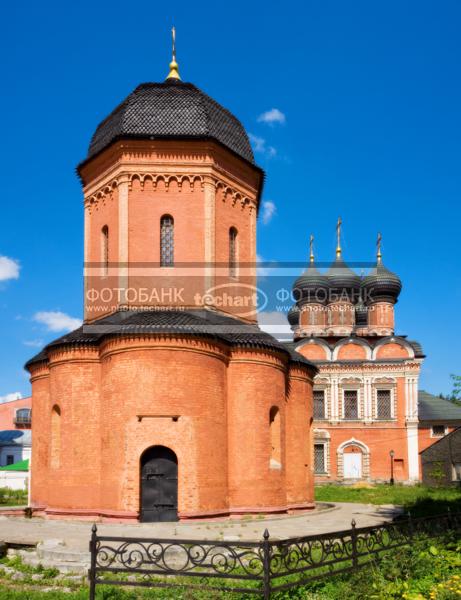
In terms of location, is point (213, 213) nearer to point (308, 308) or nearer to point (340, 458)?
point (340, 458)

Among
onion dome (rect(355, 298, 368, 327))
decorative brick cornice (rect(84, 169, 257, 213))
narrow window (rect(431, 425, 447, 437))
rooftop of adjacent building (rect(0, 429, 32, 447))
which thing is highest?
decorative brick cornice (rect(84, 169, 257, 213))

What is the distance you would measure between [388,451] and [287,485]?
1656 centimetres

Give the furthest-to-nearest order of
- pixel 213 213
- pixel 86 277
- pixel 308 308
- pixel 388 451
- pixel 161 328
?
1. pixel 308 308
2. pixel 388 451
3. pixel 86 277
4. pixel 213 213
5. pixel 161 328

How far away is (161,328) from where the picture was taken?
13.8 m

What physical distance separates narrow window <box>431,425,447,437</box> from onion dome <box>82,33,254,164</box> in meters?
20.8

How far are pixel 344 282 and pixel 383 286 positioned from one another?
107 inches

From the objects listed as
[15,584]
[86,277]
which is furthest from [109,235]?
[15,584]

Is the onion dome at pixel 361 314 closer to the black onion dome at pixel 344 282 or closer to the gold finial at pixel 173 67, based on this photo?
Result: the black onion dome at pixel 344 282

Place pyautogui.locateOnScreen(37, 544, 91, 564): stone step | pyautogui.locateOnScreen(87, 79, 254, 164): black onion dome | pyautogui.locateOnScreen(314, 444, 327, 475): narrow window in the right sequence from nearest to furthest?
pyautogui.locateOnScreen(37, 544, 91, 564): stone step
pyautogui.locateOnScreen(87, 79, 254, 164): black onion dome
pyautogui.locateOnScreen(314, 444, 327, 475): narrow window

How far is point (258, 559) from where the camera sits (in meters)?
7.86

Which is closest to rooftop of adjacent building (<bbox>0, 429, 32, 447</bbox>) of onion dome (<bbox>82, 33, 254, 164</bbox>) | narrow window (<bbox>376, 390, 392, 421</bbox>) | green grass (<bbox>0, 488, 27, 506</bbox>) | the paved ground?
green grass (<bbox>0, 488, 27, 506</bbox>)

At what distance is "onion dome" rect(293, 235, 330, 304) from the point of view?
3828 cm

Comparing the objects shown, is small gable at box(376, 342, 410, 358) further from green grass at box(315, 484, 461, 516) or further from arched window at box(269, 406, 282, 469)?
arched window at box(269, 406, 282, 469)

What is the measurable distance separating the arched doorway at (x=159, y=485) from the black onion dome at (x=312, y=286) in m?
25.6
